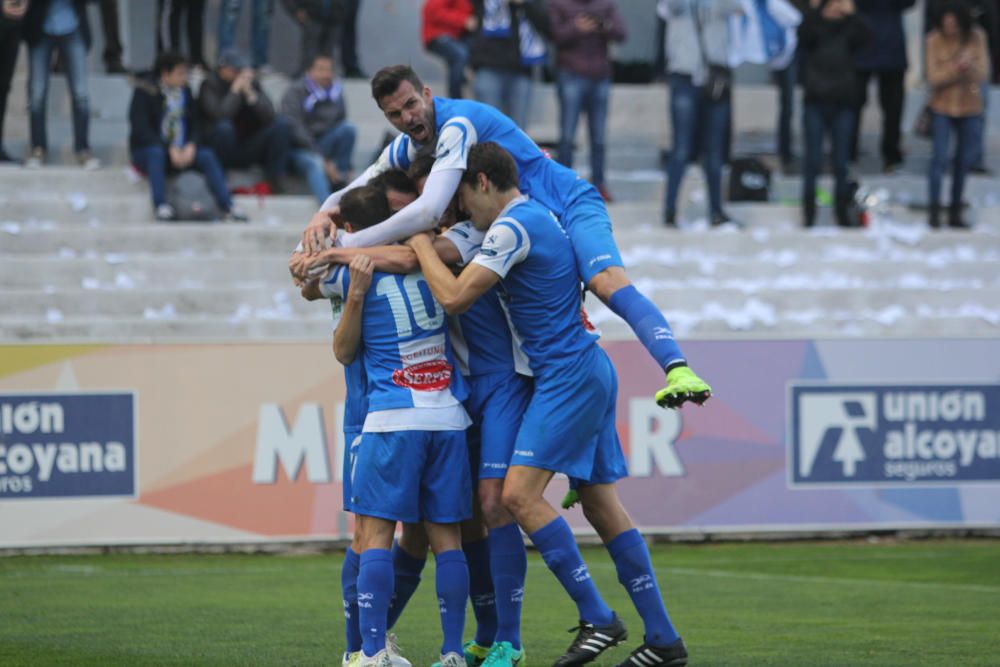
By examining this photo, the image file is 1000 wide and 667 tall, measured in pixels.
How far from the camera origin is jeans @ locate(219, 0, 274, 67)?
16594mm

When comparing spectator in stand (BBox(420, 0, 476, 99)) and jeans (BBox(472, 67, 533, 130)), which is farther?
spectator in stand (BBox(420, 0, 476, 99))

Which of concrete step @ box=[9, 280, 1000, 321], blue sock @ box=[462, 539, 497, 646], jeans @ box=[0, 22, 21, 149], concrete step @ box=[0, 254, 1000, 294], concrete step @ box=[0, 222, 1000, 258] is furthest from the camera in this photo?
jeans @ box=[0, 22, 21, 149]

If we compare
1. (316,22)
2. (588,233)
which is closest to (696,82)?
(316,22)

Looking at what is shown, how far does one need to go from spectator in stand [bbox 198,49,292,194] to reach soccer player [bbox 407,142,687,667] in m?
8.27

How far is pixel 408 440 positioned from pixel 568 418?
2.16 feet

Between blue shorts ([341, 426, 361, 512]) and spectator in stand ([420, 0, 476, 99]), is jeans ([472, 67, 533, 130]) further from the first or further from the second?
blue shorts ([341, 426, 361, 512])

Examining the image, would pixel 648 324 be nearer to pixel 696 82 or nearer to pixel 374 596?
pixel 374 596

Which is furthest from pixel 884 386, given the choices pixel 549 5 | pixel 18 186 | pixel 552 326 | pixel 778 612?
pixel 18 186

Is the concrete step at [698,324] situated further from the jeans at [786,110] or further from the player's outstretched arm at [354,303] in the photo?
the player's outstretched arm at [354,303]

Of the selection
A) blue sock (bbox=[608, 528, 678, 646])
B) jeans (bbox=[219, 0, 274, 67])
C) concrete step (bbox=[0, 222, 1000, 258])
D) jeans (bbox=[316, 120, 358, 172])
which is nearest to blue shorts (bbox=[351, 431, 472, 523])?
blue sock (bbox=[608, 528, 678, 646])

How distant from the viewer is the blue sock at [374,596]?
22.4 feet

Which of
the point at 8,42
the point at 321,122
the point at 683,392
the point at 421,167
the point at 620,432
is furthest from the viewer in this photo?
the point at 321,122

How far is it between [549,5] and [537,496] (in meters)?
9.42

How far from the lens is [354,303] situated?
23.1 ft
